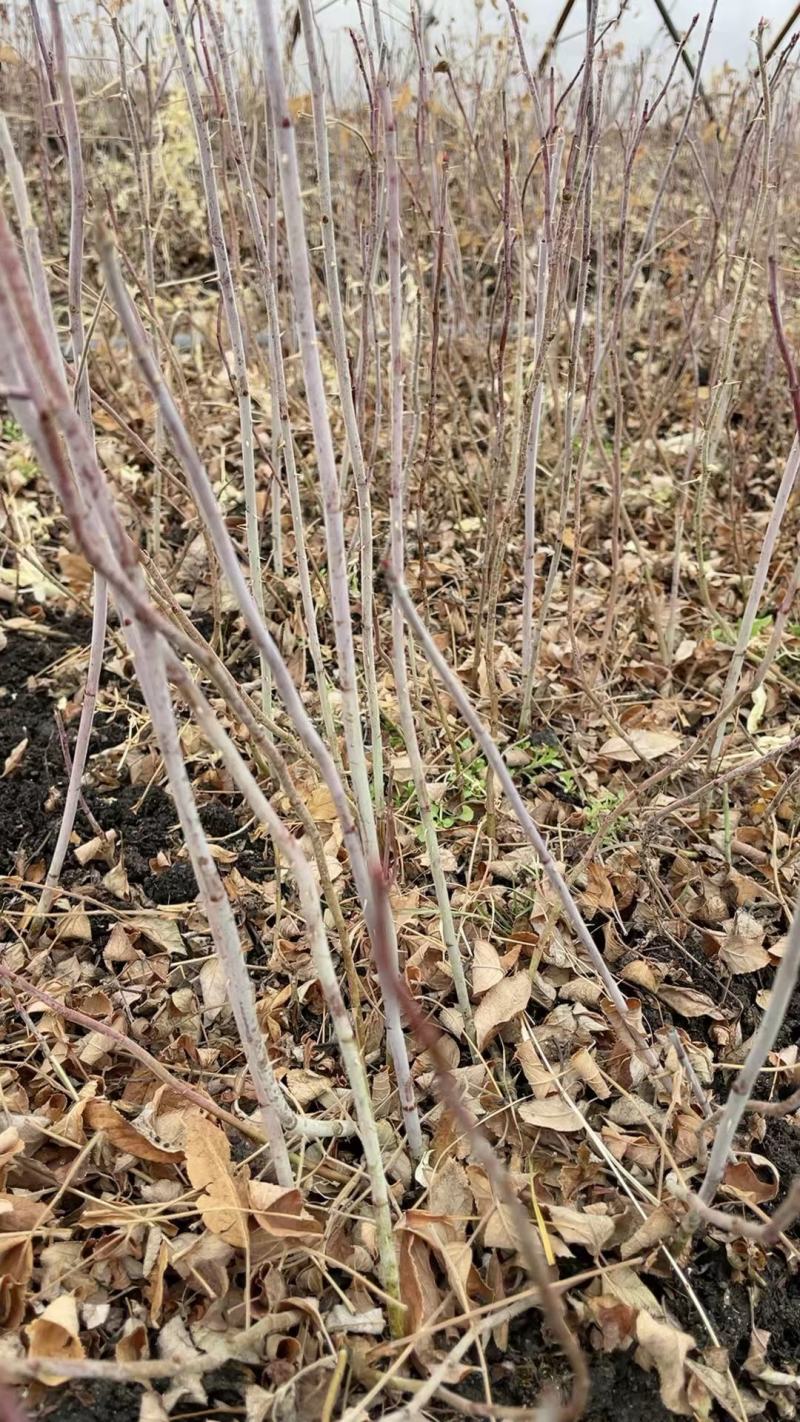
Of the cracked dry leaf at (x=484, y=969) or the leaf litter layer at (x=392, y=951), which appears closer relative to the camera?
the leaf litter layer at (x=392, y=951)

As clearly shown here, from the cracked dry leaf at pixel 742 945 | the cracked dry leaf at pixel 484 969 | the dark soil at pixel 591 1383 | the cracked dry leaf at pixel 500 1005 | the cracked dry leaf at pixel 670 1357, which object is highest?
the cracked dry leaf at pixel 484 969

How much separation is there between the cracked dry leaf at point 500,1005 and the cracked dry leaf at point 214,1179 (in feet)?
1.36

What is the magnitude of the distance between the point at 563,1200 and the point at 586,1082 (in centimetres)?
18

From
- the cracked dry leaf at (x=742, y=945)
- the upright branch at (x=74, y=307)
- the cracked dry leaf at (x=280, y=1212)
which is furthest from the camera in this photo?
the cracked dry leaf at (x=742, y=945)

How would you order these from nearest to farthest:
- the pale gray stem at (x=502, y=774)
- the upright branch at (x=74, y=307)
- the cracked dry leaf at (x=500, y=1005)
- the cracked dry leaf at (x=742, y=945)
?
1. the pale gray stem at (x=502, y=774)
2. the upright branch at (x=74, y=307)
3. the cracked dry leaf at (x=500, y=1005)
4. the cracked dry leaf at (x=742, y=945)

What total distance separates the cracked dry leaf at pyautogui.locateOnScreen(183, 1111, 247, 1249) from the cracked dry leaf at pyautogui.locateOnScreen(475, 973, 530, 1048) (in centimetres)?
42

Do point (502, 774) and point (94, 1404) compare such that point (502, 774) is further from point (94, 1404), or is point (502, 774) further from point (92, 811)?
point (92, 811)

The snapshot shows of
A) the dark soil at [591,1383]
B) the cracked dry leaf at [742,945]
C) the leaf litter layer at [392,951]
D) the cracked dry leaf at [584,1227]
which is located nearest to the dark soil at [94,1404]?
the leaf litter layer at [392,951]

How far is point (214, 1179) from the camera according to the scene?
1092 millimetres

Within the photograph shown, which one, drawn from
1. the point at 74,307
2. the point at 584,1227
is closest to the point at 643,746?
the point at 584,1227

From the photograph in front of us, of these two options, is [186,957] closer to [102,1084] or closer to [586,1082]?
[102,1084]

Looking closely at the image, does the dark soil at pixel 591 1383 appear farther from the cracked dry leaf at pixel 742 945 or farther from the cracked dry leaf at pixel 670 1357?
the cracked dry leaf at pixel 742 945

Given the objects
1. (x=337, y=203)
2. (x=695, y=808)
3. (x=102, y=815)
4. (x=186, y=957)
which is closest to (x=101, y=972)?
(x=186, y=957)

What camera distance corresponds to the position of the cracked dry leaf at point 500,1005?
137 cm
